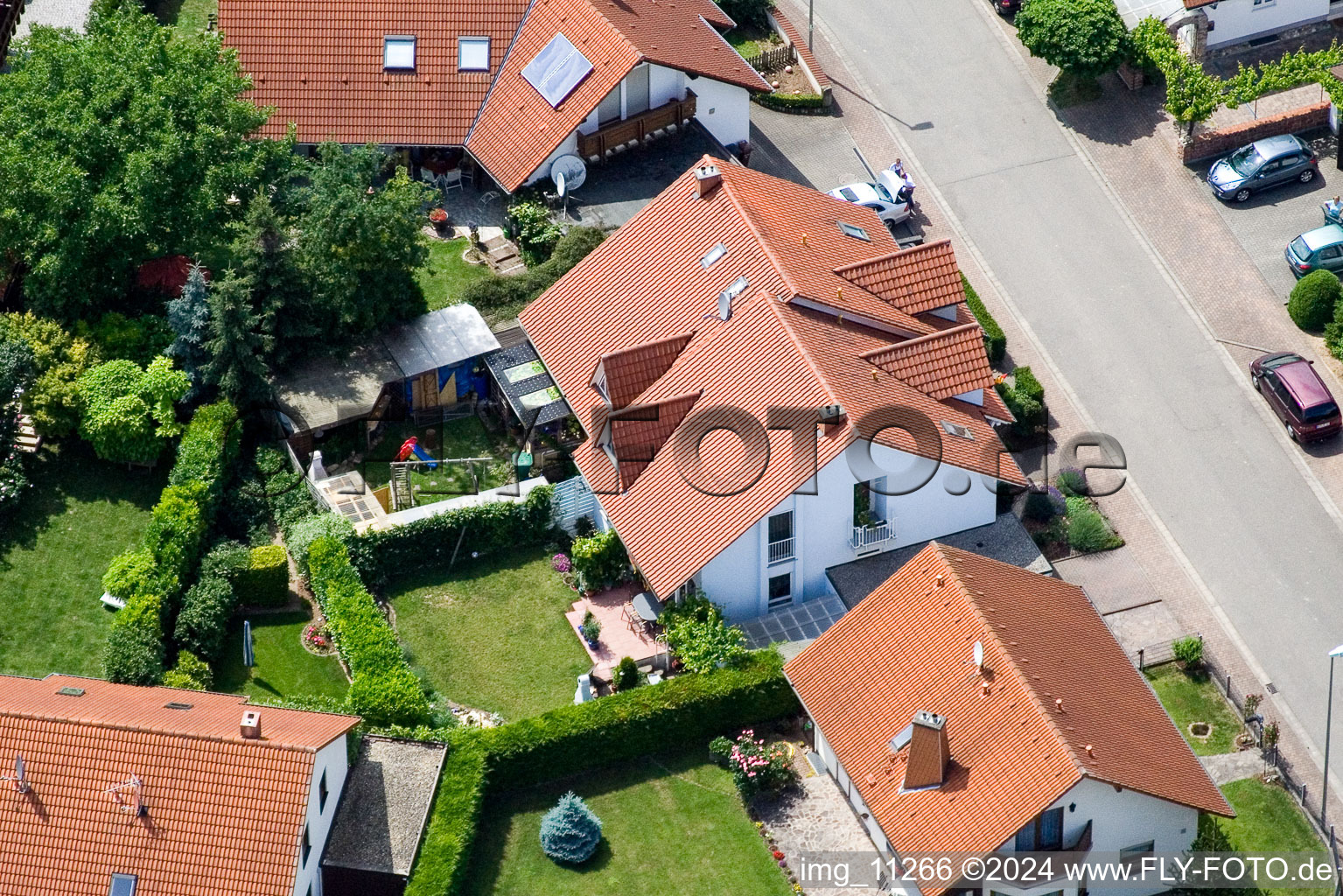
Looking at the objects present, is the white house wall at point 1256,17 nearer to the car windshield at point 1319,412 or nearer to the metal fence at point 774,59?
the metal fence at point 774,59

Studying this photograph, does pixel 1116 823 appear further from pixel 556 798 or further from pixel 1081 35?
pixel 1081 35

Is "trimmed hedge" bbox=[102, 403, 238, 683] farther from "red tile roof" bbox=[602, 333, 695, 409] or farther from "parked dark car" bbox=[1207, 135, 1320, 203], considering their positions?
"parked dark car" bbox=[1207, 135, 1320, 203]

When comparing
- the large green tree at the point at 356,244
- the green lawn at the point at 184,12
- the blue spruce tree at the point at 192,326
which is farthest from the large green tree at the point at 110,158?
the green lawn at the point at 184,12

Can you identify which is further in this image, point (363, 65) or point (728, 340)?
point (363, 65)

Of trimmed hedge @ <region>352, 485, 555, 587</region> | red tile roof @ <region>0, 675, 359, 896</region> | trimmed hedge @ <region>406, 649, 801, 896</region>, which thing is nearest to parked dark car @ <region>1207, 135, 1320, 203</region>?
trimmed hedge @ <region>406, 649, 801, 896</region>

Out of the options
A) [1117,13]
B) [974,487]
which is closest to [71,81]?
[974,487]

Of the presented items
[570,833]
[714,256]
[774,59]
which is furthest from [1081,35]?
[570,833]
